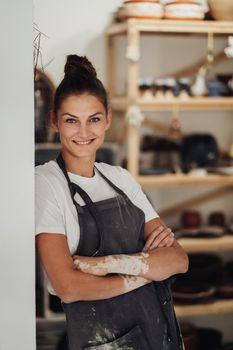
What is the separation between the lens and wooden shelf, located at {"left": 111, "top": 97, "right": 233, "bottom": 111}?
3.44 metres

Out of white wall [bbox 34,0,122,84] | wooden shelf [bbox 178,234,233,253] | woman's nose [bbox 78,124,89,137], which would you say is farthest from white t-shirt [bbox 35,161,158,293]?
wooden shelf [bbox 178,234,233,253]

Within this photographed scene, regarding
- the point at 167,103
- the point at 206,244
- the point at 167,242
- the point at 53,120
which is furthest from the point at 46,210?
the point at 206,244

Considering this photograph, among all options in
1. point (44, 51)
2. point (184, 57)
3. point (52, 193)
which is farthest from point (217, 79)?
point (52, 193)

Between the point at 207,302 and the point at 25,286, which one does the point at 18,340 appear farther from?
the point at 207,302

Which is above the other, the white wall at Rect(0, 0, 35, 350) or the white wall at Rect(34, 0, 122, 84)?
the white wall at Rect(34, 0, 122, 84)

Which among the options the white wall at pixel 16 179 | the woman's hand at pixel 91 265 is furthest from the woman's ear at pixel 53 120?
the woman's hand at pixel 91 265

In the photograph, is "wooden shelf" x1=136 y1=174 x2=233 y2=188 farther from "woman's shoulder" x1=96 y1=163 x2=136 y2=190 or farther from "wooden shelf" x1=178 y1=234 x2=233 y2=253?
"woman's shoulder" x1=96 y1=163 x2=136 y2=190

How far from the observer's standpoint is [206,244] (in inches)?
140

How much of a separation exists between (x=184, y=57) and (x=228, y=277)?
49.7 inches

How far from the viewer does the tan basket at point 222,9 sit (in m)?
3.45

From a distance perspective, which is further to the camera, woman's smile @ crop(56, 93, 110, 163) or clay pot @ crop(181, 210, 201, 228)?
clay pot @ crop(181, 210, 201, 228)

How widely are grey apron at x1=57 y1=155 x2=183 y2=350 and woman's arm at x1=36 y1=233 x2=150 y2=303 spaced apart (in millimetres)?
82

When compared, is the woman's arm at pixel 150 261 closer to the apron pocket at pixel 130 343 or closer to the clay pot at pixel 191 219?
the apron pocket at pixel 130 343

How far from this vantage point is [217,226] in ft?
12.5
